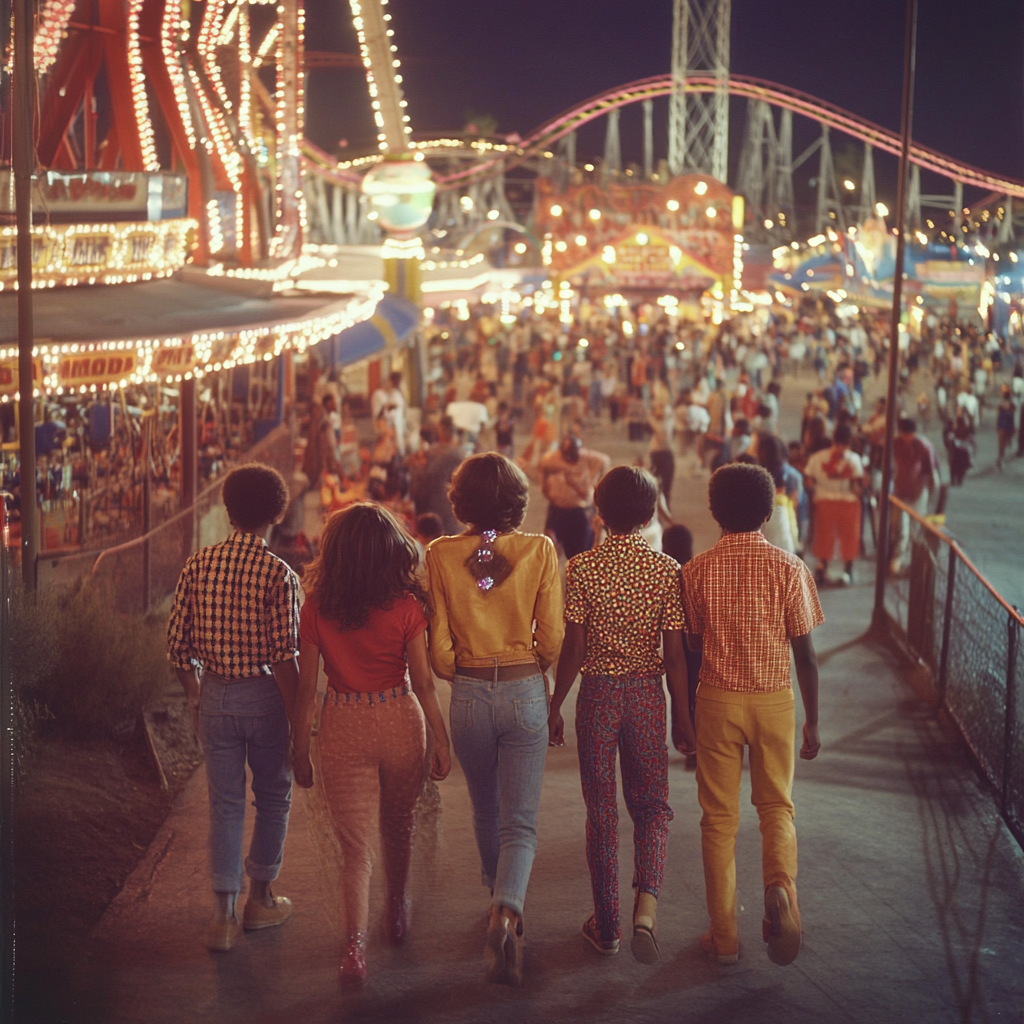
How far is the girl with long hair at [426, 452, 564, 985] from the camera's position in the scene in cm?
422

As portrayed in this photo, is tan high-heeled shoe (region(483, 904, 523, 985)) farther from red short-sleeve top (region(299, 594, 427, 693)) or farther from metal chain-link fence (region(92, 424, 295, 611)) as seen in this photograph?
metal chain-link fence (region(92, 424, 295, 611))

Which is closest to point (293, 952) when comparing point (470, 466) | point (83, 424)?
point (470, 466)

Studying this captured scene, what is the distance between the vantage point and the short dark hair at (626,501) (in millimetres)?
4438

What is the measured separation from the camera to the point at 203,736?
172 inches

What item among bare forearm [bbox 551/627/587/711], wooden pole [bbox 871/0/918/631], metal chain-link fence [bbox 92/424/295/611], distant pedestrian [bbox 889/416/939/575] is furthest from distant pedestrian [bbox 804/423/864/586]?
bare forearm [bbox 551/627/587/711]

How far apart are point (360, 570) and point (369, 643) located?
24 cm

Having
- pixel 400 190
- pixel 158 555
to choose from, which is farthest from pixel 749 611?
pixel 400 190

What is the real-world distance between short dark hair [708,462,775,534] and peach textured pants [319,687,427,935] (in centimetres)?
121

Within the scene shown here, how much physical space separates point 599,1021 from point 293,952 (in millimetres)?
1098

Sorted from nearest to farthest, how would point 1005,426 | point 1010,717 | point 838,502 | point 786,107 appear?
point 1010,717 < point 838,502 < point 1005,426 < point 786,107

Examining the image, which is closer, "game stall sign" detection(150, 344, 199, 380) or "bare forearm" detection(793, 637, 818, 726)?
"bare forearm" detection(793, 637, 818, 726)

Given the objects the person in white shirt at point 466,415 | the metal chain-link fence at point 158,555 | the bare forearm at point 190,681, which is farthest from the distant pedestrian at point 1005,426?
the bare forearm at point 190,681

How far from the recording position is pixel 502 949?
4066 millimetres

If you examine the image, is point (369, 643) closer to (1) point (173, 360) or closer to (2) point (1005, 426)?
(1) point (173, 360)
